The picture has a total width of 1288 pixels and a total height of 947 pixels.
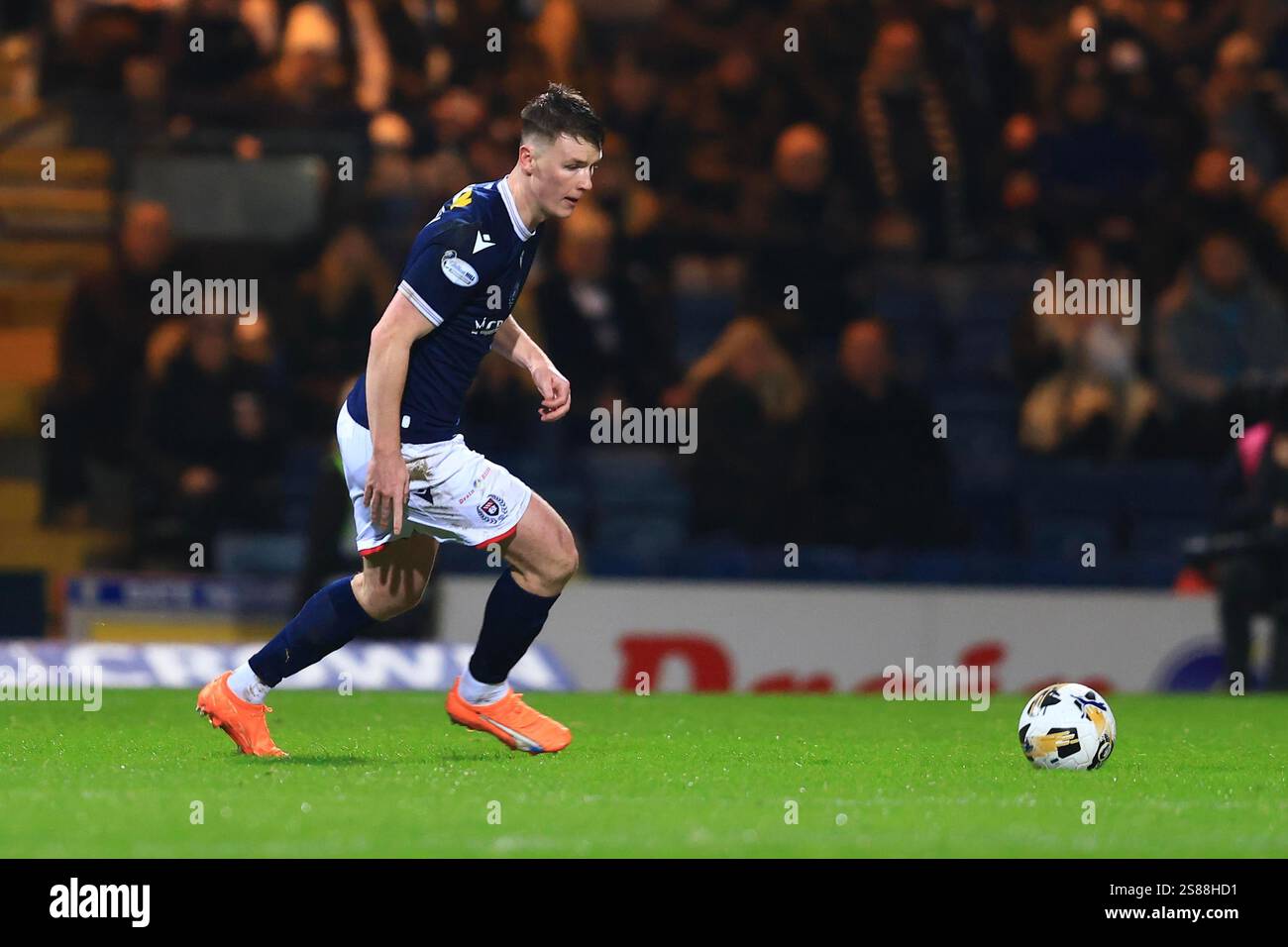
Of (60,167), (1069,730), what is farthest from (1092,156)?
(1069,730)

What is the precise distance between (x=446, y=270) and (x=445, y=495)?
0.75m

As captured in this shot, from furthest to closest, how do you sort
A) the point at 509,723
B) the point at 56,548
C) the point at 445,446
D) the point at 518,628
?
the point at 56,548 < the point at 509,723 < the point at 518,628 < the point at 445,446

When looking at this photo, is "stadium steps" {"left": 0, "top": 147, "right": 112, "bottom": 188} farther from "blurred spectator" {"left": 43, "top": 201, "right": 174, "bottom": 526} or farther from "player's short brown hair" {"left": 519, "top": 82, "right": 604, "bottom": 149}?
"player's short brown hair" {"left": 519, "top": 82, "right": 604, "bottom": 149}

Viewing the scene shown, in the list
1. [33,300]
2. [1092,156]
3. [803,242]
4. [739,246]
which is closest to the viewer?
[803,242]

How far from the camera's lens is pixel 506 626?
7.80 meters

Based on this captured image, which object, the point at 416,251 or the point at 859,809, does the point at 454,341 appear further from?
the point at 859,809

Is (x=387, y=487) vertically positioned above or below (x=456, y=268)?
below

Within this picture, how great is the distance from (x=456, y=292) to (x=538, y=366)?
2.36 ft

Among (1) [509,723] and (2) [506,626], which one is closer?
(2) [506,626]

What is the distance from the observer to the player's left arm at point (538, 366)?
784cm

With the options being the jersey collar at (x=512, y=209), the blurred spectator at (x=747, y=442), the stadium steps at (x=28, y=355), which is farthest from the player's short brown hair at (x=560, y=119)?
the stadium steps at (x=28, y=355)

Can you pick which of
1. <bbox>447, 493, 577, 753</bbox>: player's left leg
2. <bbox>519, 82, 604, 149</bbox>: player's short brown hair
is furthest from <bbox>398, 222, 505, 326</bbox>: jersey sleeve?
<bbox>447, 493, 577, 753</bbox>: player's left leg

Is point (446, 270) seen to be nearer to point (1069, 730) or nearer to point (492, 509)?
point (492, 509)

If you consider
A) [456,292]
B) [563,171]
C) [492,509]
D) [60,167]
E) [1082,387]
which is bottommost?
[492,509]
